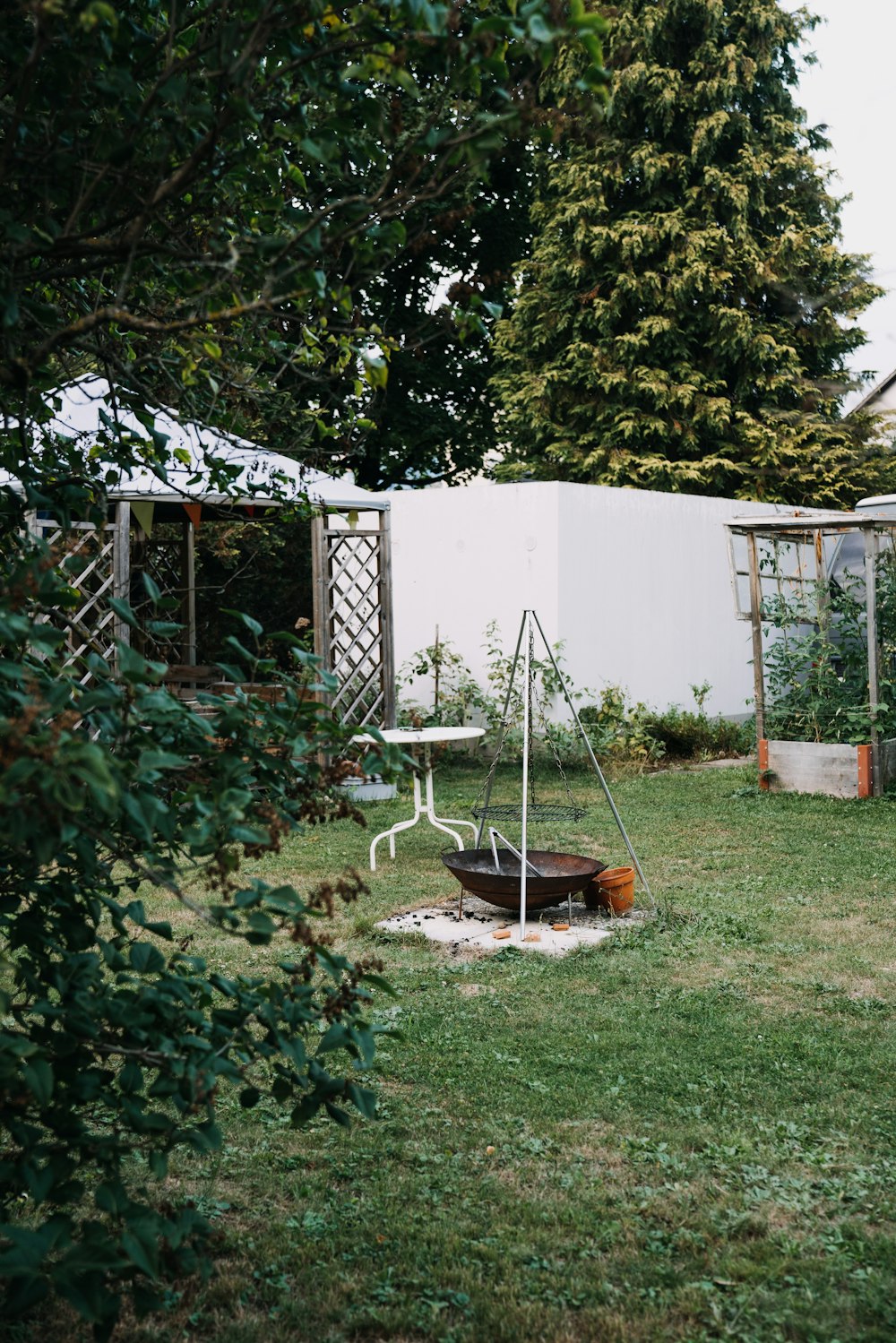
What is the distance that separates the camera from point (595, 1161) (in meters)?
3.03

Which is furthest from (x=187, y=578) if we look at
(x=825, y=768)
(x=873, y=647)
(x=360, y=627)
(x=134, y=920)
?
(x=134, y=920)

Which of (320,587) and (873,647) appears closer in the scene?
(873,647)

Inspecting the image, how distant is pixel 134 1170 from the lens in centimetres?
301

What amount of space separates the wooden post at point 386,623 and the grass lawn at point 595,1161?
3.83m

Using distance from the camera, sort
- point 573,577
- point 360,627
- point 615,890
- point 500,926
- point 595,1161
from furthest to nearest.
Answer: point 573,577 → point 360,627 → point 615,890 → point 500,926 → point 595,1161

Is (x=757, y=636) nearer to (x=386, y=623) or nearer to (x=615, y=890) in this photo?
(x=386, y=623)

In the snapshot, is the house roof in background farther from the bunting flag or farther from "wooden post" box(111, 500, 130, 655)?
"wooden post" box(111, 500, 130, 655)

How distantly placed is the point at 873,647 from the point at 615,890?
11.8 ft

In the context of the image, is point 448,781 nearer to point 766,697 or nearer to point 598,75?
point 766,697

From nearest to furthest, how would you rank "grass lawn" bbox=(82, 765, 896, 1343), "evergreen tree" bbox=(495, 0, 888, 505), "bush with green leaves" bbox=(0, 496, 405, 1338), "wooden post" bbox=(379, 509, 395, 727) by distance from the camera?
"bush with green leaves" bbox=(0, 496, 405, 1338), "grass lawn" bbox=(82, 765, 896, 1343), "wooden post" bbox=(379, 509, 395, 727), "evergreen tree" bbox=(495, 0, 888, 505)

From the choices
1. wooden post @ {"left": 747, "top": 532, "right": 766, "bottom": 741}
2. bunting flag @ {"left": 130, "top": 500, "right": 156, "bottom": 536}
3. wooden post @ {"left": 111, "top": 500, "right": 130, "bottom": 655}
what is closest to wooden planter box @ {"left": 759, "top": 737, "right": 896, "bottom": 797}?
wooden post @ {"left": 747, "top": 532, "right": 766, "bottom": 741}

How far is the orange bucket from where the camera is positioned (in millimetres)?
5438

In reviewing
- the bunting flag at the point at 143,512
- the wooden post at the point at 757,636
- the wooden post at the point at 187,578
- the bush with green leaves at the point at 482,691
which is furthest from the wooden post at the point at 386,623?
the wooden post at the point at 757,636

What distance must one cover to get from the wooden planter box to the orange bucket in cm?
327
